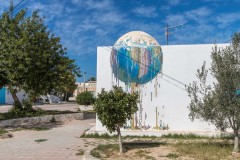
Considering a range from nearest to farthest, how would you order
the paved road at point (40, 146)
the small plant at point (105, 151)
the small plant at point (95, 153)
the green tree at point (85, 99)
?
the small plant at point (95, 153), the small plant at point (105, 151), the paved road at point (40, 146), the green tree at point (85, 99)

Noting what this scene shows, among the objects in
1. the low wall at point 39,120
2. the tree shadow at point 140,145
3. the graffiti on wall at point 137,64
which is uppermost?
the graffiti on wall at point 137,64

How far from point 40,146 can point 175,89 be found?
19.8ft

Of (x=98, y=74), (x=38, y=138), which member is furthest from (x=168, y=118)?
(x=38, y=138)

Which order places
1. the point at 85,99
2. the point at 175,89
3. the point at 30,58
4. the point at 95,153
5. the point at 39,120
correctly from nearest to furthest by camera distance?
the point at 95,153 → the point at 175,89 → the point at 30,58 → the point at 39,120 → the point at 85,99

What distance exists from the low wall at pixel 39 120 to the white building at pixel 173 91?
5873 millimetres

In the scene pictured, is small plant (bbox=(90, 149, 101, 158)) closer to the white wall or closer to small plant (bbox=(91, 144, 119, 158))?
small plant (bbox=(91, 144, 119, 158))

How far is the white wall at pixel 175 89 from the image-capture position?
12312mm

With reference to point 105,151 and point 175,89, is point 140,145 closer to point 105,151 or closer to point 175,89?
point 105,151

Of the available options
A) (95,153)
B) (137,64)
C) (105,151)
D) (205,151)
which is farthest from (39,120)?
(205,151)

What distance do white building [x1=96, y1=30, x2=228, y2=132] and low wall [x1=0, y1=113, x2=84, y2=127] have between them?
231 inches

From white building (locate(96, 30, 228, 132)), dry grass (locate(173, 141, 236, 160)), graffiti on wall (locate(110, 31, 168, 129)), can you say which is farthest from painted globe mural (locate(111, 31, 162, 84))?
dry grass (locate(173, 141, 236, 160))

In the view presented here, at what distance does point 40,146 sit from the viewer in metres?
10.2

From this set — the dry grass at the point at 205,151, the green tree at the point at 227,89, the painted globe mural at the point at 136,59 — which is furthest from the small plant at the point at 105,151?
the painted globe mural at the point at 136,59

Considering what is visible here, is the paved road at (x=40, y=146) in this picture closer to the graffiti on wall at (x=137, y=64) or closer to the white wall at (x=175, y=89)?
the graffiti on wall at (x=137, y=64)
